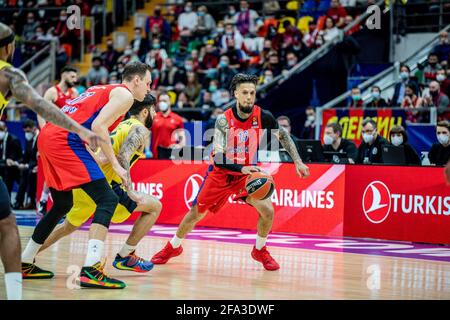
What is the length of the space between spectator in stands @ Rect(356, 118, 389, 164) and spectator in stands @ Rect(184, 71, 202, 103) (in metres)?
7.35

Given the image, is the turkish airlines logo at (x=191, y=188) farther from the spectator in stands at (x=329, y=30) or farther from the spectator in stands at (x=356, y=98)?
the spectator in stands at (x=329, y=30)

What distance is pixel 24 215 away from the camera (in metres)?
15.3

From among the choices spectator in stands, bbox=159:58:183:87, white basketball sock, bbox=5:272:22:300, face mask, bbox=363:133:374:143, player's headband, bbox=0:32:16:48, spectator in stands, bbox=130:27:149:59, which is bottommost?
white basketball sock, bbox=5:272:22:300

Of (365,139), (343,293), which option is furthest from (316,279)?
(365,139)

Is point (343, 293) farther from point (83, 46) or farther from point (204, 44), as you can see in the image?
point (83, 46)

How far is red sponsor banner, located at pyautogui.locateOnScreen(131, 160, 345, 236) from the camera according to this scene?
12555mm

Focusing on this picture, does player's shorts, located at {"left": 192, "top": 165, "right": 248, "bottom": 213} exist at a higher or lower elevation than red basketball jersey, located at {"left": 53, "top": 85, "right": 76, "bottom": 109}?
lower

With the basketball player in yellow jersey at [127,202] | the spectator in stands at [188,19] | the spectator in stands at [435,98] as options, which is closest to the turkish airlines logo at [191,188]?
the spectator in stands at [435,98]

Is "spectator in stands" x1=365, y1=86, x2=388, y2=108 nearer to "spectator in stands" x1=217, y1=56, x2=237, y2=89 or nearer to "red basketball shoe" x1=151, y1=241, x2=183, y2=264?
"spectator in stands" x1=217, y1=56, x2=237, y2=89

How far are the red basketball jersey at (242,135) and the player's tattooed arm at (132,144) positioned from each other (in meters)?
1.01

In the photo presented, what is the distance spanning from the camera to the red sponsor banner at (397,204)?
11586mm

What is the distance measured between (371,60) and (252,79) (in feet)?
40.6

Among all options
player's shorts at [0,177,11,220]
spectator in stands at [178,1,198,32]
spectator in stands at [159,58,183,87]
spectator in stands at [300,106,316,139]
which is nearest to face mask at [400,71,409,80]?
spectator in stands at [300,106,316,139]
